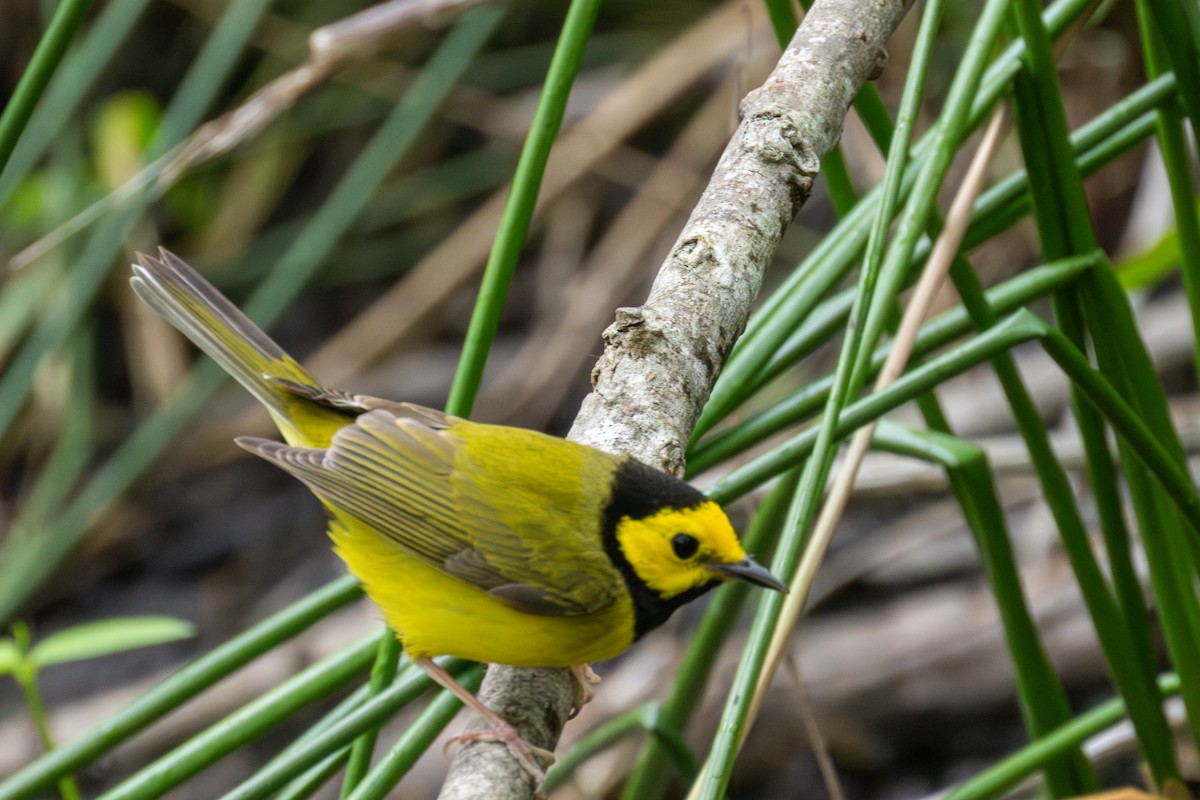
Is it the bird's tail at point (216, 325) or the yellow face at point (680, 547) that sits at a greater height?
the bird's tail at point (216, 325)

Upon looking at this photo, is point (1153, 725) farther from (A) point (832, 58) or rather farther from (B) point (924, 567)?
(B) point (924, 567)

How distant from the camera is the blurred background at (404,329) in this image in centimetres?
388

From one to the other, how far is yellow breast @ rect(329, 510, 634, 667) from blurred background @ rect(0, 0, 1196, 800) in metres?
1.58

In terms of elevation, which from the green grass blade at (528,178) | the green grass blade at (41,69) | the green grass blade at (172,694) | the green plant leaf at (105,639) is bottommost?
the green grass blade at (172,694)

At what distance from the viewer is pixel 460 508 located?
94.7 inches

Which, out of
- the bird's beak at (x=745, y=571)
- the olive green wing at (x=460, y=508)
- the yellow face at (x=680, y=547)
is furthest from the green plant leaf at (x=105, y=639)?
the bird's beak at (x=745, y=571)

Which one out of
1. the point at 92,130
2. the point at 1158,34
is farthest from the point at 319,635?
the point at 1158,34

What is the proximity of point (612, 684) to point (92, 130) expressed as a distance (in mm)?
3500

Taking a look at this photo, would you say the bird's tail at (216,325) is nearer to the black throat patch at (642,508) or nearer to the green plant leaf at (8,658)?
the green plant leaf at (8,658)

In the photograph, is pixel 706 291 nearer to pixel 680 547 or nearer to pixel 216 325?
pixel 680 547

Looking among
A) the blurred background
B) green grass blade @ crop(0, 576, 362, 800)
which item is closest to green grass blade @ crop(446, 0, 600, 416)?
green grass blade @ crop(0, 576, 362, 800)

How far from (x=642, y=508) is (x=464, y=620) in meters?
0.41

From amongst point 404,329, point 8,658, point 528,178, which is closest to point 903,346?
point 528,178

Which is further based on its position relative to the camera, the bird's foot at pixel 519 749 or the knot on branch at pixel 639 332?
the knot on branch at pixel 639 332
